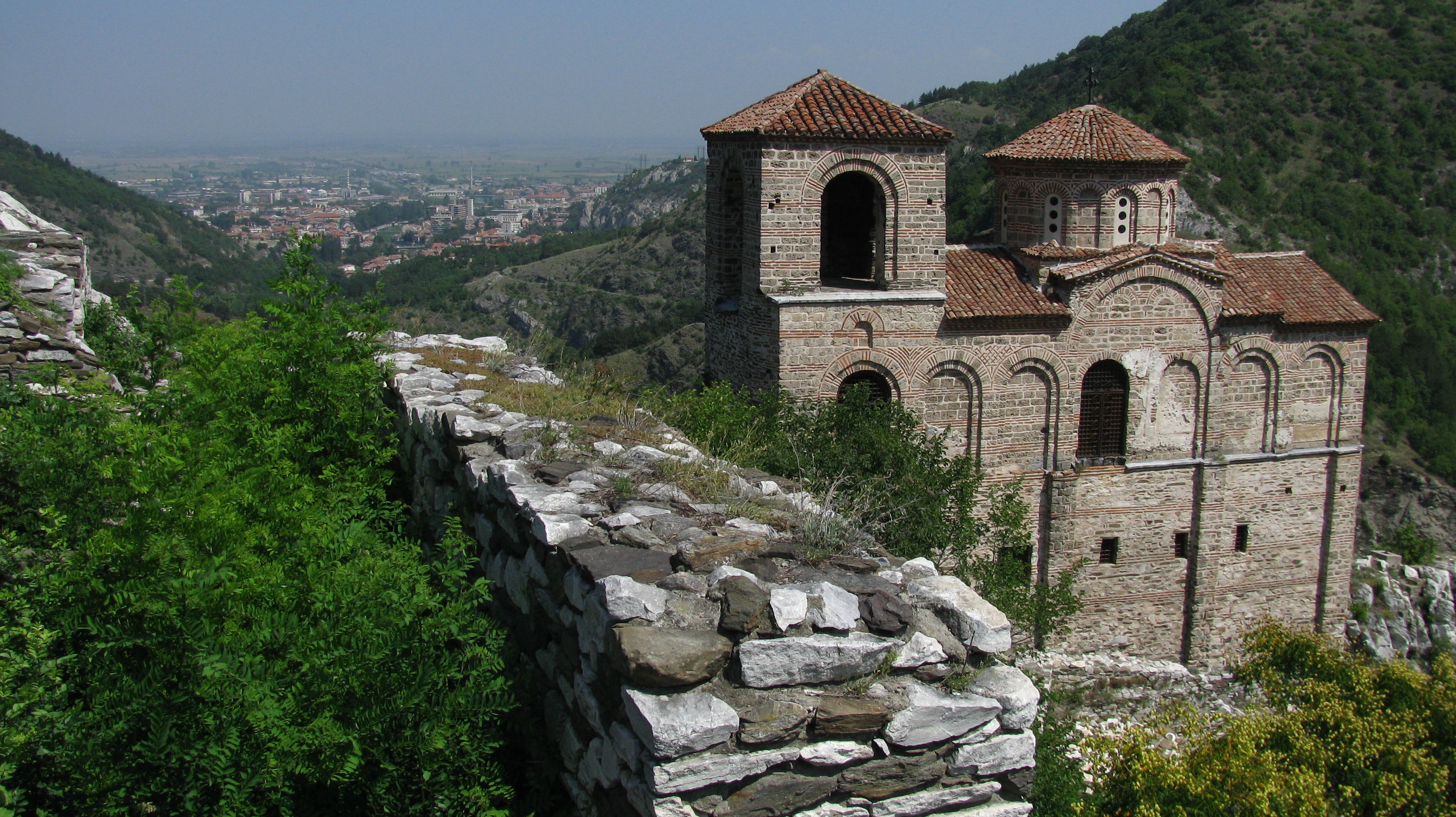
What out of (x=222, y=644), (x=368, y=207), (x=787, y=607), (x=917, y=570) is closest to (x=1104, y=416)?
(x=917, y=570)

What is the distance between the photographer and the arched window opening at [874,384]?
12.8 m

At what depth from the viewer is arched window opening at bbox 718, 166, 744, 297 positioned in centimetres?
1348

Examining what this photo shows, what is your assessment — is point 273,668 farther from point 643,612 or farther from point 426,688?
point 643,612

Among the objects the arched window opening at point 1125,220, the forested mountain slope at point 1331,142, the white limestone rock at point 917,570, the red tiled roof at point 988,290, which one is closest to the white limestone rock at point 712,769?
the white limestone rock at point 917,570

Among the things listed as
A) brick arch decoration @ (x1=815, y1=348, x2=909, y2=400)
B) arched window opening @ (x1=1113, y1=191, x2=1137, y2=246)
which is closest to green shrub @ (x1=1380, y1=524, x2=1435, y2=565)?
arched window opening @ (x1=1113, y1=191, x2=1137, y2=246)

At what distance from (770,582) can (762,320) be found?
8.87 meters

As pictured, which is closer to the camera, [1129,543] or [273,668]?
[273,668]

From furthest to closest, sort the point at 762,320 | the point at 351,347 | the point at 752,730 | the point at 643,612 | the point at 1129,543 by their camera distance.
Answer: the point at 1129,543, the point at 762,320, the point at 351,347, the point at 643,612, the point at 752,730

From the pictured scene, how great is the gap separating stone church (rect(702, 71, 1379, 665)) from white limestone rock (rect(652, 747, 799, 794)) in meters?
9.19

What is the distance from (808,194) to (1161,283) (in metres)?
5.05

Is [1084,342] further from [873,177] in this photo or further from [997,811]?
[997,811]

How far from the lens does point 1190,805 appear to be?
720cm

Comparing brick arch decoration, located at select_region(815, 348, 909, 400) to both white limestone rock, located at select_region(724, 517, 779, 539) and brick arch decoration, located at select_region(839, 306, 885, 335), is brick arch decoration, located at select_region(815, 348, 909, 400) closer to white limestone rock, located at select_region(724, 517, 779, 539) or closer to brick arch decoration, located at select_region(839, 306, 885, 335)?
brick arch decoration, located at select_region(839, 306, 885, 335)

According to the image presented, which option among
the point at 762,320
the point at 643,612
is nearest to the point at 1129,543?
the point at 762,320
